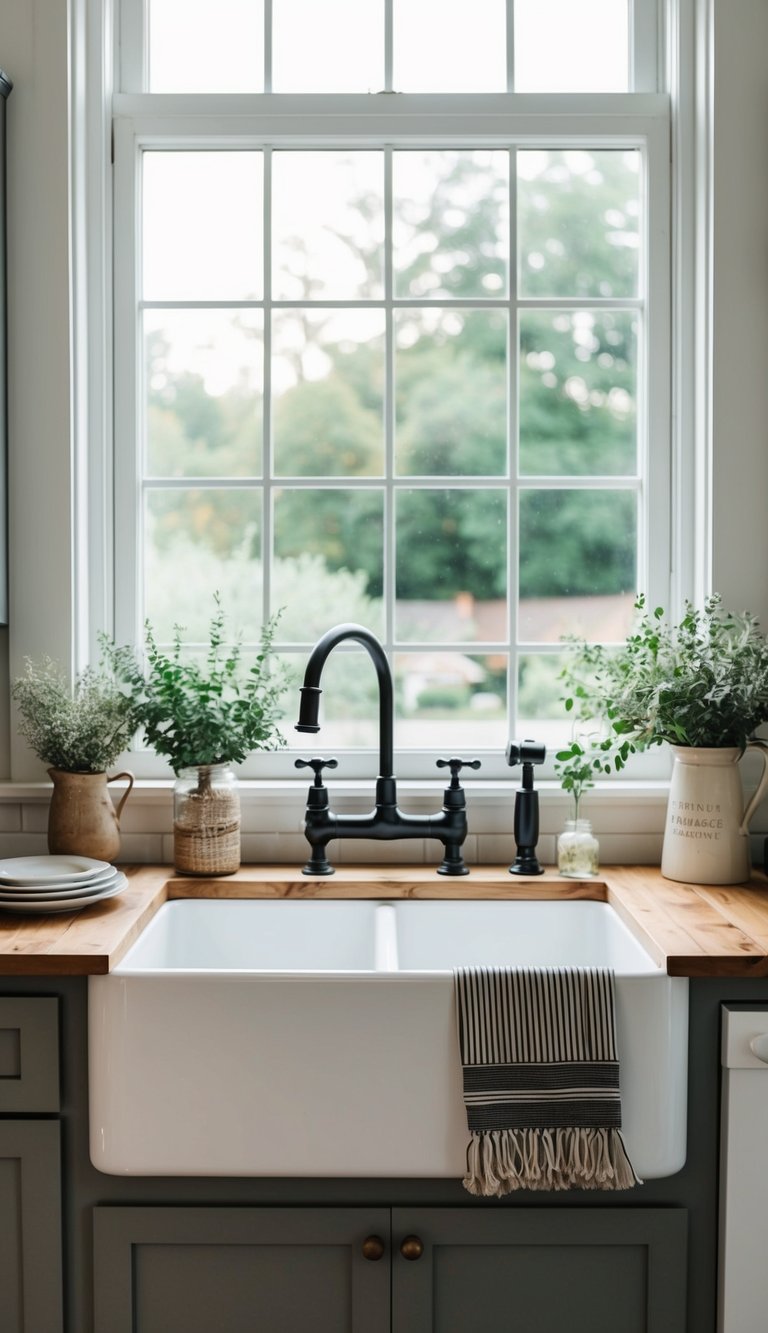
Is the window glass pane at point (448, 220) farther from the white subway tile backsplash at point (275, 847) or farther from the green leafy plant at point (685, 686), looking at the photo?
the white subway tile backsplash at point (275, 847)

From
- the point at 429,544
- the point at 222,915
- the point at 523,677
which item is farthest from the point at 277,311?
the point at 222,915

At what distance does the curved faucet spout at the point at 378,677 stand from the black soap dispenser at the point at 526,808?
24 centimetres

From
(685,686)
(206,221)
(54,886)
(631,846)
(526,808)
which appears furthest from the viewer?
(206,221)

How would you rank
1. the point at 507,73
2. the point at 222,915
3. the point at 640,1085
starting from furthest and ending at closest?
the point at 507,73 < the point at 222,915 < the point at 640,1085

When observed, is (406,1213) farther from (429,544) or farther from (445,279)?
(445,279)

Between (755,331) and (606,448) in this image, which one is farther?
(606,448)

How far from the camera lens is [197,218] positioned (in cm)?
229

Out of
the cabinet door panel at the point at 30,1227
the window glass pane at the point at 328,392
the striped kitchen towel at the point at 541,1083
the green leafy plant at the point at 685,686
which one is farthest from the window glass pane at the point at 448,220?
the cabinet door panel at the point at 30,1227

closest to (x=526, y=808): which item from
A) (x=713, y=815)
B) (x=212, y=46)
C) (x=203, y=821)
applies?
(x=713, y=815)

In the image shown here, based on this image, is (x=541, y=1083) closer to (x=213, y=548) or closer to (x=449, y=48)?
(x=213, y=548)

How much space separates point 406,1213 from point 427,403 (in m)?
1.54

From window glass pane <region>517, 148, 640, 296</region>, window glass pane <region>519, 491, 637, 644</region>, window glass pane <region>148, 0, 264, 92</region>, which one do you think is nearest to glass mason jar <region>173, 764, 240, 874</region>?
window glass pane <region>519, 491, 637, 644</region>

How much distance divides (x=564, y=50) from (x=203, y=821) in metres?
1.76

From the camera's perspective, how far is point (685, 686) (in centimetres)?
199
